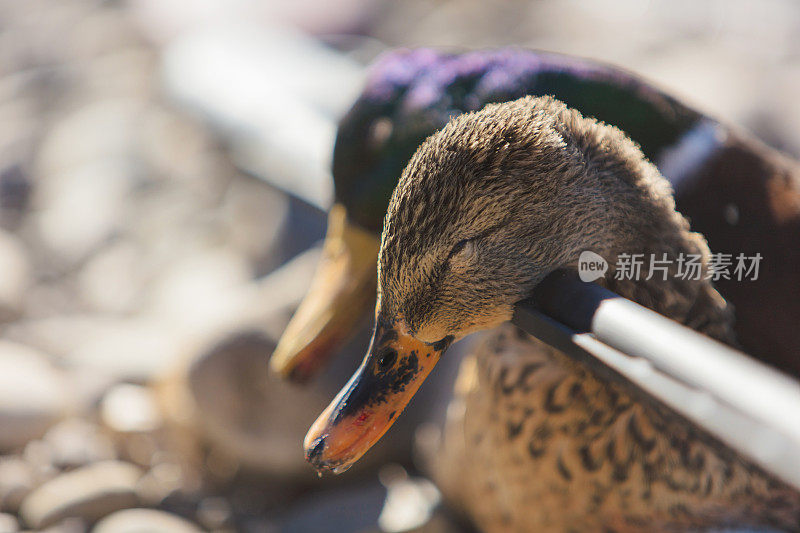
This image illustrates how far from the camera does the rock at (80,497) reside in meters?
0.98

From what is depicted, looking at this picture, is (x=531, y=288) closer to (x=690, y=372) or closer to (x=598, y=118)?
(x=690, y=372)

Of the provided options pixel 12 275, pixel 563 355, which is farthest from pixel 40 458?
pixel 563 355

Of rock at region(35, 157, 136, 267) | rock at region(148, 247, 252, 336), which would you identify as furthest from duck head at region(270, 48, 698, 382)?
rock at region(35, 157, 136, 267)

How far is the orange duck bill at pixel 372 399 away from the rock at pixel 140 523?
0.43 meters

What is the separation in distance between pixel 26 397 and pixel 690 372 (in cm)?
101

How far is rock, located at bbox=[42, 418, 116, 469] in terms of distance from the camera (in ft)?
3.60

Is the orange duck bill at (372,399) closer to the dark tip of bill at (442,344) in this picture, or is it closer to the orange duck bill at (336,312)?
the dark tip of bill at (442,344)

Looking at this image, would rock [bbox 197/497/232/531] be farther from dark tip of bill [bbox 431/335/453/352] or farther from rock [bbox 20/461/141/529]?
dark tip of bill [bbox 431/335/453/352]

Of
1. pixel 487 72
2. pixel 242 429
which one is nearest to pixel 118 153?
pixel 242 429

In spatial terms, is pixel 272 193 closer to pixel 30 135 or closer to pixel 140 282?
Answer: pixel 140 282

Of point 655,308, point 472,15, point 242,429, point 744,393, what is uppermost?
point 744,393

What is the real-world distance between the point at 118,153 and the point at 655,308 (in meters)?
1.49

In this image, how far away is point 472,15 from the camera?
7.43 feet

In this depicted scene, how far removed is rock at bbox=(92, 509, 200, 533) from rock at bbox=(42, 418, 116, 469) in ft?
0.44
